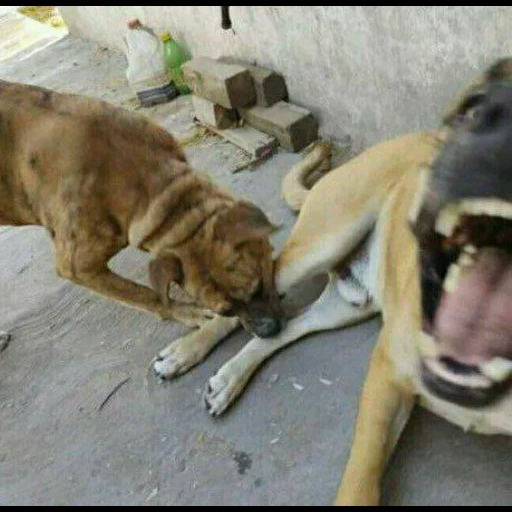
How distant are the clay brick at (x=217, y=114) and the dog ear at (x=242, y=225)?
5.12ft

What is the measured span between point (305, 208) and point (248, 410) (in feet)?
2.37

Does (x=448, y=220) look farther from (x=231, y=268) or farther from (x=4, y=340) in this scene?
(x=4, y=340)

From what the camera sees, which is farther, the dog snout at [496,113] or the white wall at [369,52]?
the white wall at [369,52]

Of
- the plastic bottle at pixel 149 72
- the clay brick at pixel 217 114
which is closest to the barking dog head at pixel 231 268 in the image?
the clay brick at pixel 217 114

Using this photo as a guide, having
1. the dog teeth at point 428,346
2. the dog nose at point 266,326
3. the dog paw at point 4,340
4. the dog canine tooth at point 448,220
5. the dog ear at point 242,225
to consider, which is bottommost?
the dog paw at point 4,340

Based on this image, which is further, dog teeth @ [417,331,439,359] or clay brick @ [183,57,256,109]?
clay brick @ [183,57,256,109]

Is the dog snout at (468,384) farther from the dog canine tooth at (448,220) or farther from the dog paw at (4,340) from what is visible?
the dog paw at (4,340)

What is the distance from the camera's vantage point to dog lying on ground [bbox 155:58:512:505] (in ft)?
4.03

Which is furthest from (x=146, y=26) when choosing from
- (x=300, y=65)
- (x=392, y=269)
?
(x=392, y=269)

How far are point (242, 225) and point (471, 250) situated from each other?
915mm

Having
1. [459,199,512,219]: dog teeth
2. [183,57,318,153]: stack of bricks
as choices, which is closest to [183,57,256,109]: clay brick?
[183,57,318,153]: stack of bricks

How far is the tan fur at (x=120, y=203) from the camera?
2.21 m

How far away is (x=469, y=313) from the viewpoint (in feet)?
4.73

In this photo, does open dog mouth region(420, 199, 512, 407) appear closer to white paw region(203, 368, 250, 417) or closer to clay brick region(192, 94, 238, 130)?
white paw region(203, 368, 250, 417)
